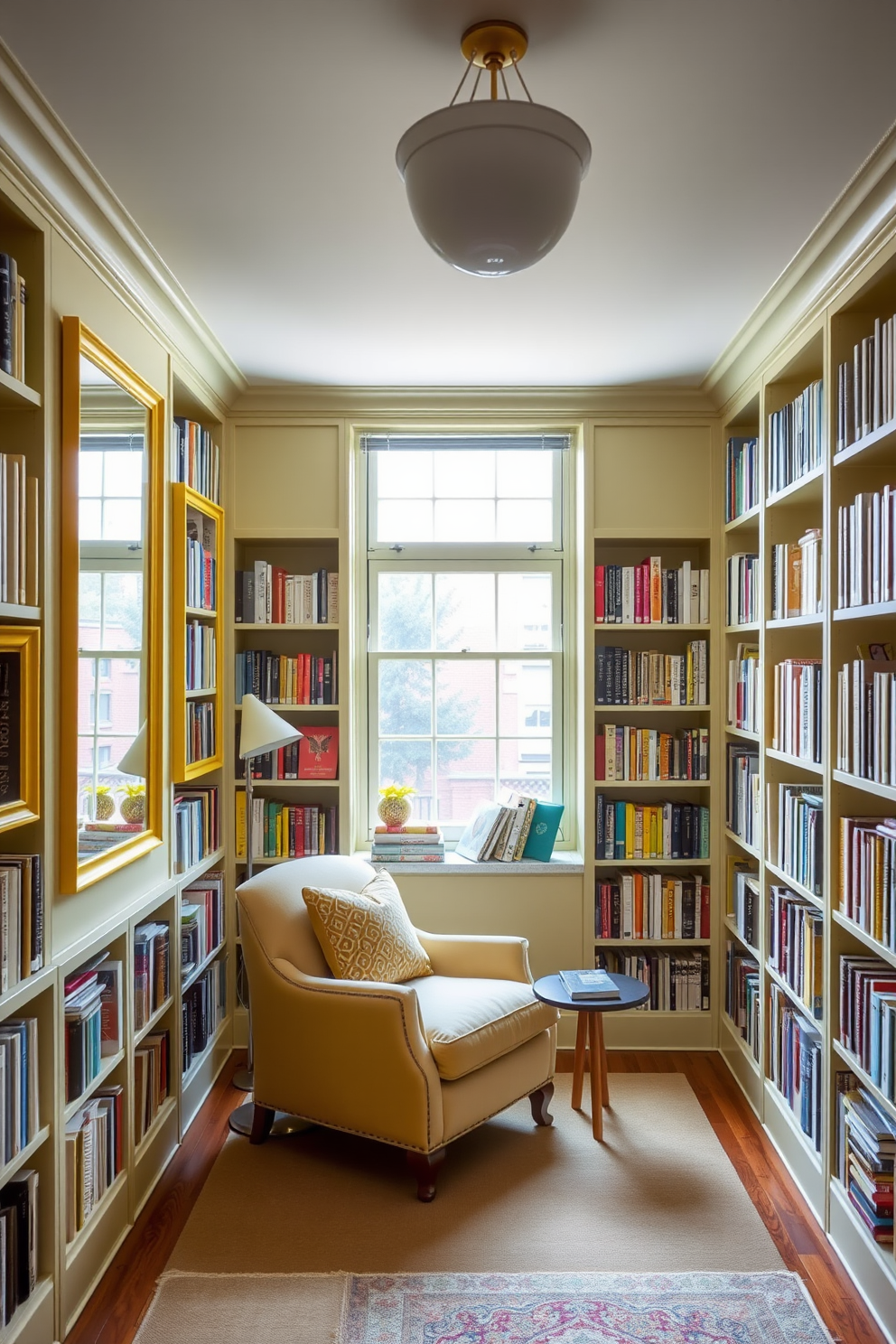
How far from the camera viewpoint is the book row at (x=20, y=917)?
199 centimetres

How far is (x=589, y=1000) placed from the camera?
122 inches

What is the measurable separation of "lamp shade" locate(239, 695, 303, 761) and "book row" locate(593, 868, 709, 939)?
1.51 meters

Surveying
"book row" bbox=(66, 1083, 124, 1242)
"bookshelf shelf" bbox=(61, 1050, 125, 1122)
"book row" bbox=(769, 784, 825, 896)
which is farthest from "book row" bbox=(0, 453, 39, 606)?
"book row" bbox=(769, 784, 825, 896)

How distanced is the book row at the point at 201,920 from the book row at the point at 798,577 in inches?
90.9

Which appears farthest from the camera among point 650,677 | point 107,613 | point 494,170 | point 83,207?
point 650,677

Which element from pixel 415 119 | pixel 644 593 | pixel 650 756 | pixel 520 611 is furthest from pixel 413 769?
pixel 415 119

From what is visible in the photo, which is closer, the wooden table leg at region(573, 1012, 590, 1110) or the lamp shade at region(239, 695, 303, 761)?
the wooden table leg at region(573, 1012, 590, 1110)

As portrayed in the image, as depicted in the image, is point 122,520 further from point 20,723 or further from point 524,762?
point 524,762

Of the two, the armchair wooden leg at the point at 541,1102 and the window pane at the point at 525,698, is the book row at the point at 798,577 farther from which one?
the armchair wooden leg at the point at 541,1102

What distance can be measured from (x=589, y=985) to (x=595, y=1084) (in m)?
0.37

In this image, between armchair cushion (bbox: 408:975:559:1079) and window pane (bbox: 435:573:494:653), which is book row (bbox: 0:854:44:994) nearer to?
armchair cushion (bbox: 408:975:559:1079)

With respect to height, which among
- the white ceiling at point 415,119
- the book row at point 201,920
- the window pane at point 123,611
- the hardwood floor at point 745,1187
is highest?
the white ceiling at point 415,119

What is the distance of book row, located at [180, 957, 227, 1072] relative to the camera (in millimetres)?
3367

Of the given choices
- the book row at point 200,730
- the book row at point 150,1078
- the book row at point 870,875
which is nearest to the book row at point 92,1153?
the book row at point 150,1078
